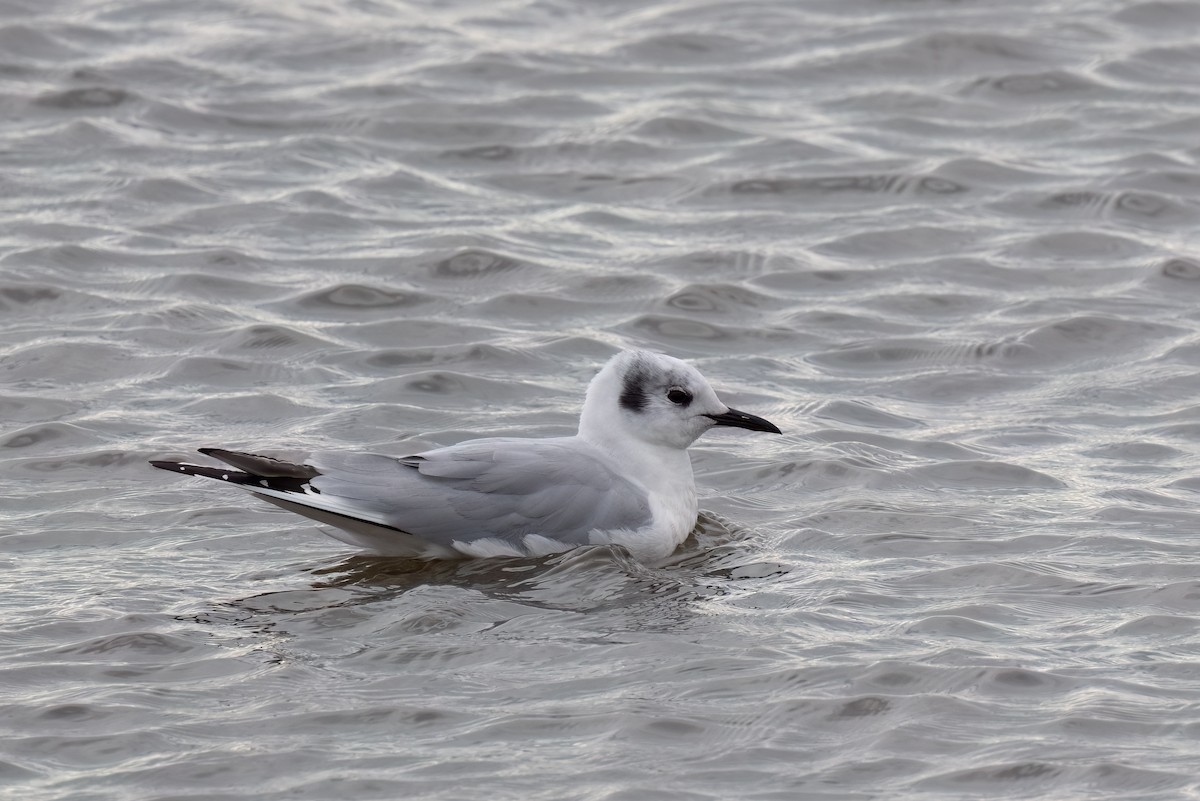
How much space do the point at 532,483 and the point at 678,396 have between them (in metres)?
0.83

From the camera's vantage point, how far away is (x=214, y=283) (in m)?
10.8

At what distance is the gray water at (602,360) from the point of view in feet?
21.2

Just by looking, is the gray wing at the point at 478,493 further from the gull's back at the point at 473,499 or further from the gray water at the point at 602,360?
the gray water at the point at 602,360

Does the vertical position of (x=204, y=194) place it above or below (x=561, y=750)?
above

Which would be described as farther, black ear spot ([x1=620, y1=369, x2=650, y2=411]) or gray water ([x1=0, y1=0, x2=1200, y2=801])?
black ear spot ([x1=620, y1=369, x2=650, y2=411])

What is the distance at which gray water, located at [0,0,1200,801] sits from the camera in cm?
647

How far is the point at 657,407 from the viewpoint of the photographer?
832cm

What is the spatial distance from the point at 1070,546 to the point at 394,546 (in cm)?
260

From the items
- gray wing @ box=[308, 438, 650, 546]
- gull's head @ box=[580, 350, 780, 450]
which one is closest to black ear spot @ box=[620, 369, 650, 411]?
gull's head @ box=[580, 350, 780, 450]

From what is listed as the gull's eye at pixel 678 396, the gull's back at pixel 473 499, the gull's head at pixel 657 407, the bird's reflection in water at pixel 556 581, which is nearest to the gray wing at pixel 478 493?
the gull's back at pixel 473 499

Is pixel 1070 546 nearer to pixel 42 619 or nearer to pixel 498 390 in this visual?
pixel 498 390

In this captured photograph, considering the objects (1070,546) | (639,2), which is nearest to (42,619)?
(1070,546)

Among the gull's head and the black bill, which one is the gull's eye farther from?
the black bill

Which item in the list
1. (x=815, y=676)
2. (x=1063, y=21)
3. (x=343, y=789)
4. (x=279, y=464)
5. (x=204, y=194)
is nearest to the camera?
(x=343, y=789)
